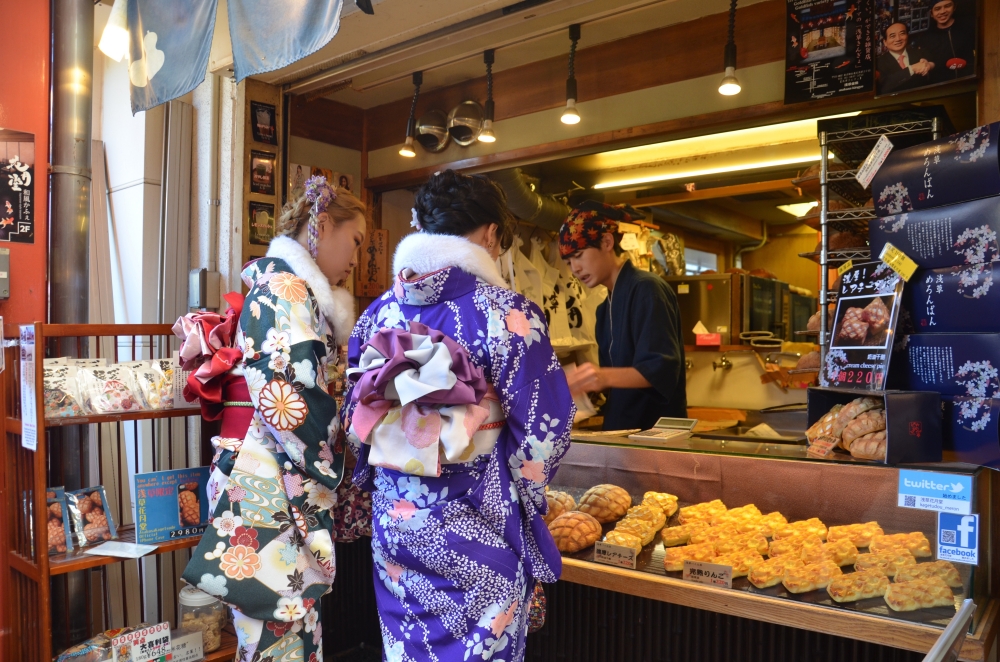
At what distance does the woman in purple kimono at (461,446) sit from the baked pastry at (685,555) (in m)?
0.39

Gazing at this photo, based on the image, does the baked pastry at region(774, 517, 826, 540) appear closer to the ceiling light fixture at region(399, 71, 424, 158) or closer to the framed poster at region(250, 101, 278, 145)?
the ceiling light fixture at region(399, 71, 424, 158)

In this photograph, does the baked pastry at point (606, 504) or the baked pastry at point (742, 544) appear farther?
the baked pastry at point (606, 504)

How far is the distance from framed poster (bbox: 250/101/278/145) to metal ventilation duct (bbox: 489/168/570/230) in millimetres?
1464

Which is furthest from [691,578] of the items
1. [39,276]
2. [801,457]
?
[39,276]

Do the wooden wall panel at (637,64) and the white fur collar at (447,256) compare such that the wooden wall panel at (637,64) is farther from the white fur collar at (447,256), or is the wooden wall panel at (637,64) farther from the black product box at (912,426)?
the white fur collar at (447,256)

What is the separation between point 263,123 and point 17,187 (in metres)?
1.40

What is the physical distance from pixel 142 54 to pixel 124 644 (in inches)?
112

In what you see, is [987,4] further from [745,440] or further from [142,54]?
[142,54]

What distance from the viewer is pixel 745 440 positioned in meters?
2.72

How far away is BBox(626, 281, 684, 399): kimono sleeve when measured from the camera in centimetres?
334

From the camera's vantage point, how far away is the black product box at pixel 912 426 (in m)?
2.04

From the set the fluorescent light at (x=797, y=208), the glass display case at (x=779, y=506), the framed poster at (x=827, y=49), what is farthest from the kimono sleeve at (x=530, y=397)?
the fluorescent light at (x=797, y=208)

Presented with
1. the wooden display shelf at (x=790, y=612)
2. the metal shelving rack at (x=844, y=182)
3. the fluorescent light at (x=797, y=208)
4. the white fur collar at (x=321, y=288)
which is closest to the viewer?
the wooden display shelf at (x=790, y=612)

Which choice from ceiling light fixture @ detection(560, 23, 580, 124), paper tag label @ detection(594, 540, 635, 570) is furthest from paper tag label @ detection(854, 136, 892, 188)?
ceiling light fixture @ detection(560, 23, 580, 124)
